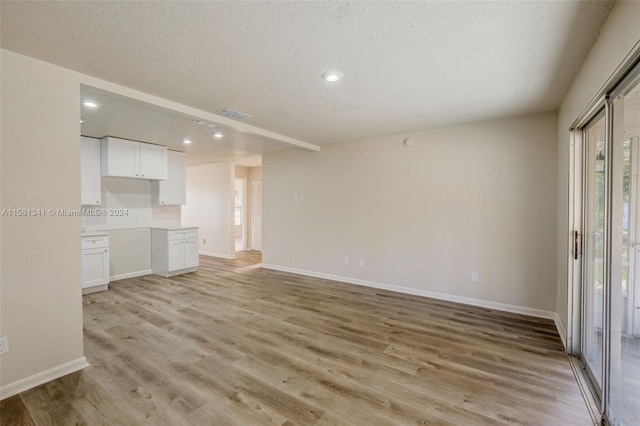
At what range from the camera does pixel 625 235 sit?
5.68 ft

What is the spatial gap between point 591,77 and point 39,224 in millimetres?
4177

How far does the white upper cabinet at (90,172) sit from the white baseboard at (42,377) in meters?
3.18

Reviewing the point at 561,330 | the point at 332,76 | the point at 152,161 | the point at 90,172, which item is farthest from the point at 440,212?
the point at 90,172

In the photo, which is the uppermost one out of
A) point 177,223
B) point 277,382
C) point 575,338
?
point 177,223

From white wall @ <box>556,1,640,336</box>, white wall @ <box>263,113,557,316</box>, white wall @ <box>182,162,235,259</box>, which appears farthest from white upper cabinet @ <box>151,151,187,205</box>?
white wall @ <box>556,1,640,336</box>

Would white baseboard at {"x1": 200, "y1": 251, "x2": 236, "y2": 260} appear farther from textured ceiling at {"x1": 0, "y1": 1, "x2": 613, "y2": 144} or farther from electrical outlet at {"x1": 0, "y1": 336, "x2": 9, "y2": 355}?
electrical outlet at {"x1": 0, "y1": 336, "x2": 9, "y2": 355}

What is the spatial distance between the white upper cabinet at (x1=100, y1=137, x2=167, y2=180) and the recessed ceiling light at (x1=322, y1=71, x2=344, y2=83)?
4118mm

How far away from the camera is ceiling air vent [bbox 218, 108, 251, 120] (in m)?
3.39

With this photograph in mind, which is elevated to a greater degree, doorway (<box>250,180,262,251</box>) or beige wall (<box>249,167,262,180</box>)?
beige wall (<box>249,167,262,180</box>)

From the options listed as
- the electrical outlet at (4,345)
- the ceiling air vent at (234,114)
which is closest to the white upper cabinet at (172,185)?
the ceiling air vent at (234,114)

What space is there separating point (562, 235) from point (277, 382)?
3.10 metres

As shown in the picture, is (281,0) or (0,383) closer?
(281,0)

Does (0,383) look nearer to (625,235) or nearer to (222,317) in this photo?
(222,317)

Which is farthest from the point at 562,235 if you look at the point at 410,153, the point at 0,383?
the point at 0,383
